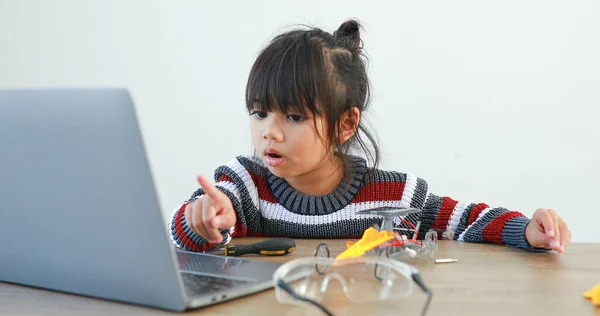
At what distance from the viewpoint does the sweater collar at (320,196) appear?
1364 millimetres

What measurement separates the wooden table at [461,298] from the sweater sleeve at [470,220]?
0.62 feet

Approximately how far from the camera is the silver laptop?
59cm

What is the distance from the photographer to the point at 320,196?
1.38m

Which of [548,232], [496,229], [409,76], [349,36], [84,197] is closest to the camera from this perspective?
[84,197]

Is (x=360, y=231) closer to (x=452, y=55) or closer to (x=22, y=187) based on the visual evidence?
(x=22, y=187)

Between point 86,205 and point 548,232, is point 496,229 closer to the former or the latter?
point 548,232

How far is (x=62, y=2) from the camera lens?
2479mm

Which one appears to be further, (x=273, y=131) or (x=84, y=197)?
(x=273, y=131)

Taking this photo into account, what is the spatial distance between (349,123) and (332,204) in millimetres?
167

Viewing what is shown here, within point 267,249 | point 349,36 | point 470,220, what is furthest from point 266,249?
point 349,36

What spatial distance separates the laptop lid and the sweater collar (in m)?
0.70

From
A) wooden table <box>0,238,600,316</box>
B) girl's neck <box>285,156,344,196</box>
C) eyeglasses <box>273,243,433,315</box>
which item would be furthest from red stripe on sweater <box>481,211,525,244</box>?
eyeglasses <box>273,243,433,315</box>

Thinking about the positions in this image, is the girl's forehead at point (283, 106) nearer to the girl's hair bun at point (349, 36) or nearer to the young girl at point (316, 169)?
the young girl at point (316, 169)

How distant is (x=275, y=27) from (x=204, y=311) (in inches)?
73.0
